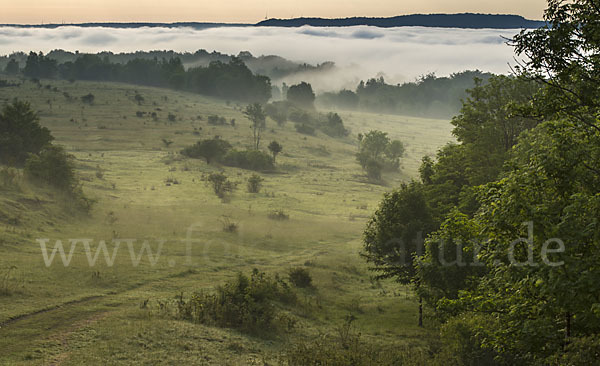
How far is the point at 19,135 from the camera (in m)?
49.5

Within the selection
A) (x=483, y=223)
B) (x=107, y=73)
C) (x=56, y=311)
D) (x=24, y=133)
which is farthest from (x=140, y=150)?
(x=107, y=73)

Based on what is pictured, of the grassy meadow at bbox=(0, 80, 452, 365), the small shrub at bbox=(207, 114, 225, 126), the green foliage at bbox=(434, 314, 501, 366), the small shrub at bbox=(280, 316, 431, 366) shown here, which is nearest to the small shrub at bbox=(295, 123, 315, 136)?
the small shrub at bbox=(207, 114, 225, 126)

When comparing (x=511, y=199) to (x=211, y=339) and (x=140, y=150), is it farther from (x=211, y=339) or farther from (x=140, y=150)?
(x=140, y=150)

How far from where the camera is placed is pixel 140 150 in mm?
76125

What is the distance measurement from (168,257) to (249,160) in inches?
1805

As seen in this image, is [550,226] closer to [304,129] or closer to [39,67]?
[304,129]

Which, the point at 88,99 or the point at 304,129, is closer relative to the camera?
the point at 88,99

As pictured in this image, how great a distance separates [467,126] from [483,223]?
1801 cm

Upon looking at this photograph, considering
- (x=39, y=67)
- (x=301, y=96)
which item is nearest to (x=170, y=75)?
(x=39, y=67)

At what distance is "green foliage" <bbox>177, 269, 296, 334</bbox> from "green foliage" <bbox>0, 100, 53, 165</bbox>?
110ft

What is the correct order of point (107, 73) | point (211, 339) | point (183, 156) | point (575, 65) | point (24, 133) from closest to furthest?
point (575, 65) → point (211, 339) → point (24, 133) → point (183, 156) → point (107, 73)

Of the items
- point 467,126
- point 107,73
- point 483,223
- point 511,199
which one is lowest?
point 483,223

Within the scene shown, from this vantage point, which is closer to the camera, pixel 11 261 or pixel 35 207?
pixel 11 261

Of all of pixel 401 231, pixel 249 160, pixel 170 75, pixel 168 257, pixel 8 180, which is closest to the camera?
pixel 401 231
